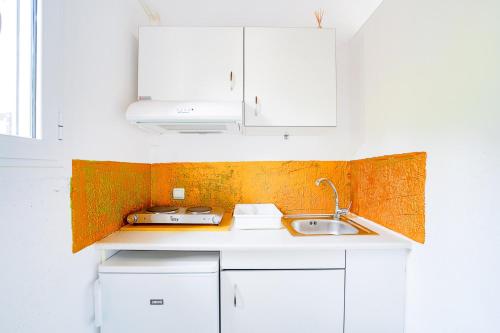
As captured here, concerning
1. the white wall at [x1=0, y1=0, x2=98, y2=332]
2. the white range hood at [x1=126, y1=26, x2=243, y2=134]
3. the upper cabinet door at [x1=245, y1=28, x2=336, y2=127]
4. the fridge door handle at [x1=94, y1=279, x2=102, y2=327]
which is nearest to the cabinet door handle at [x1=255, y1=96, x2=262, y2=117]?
the upper cabinet door at [x1=245, y1=28, x2=336, y2=127]

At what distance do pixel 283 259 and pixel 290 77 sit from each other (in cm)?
113

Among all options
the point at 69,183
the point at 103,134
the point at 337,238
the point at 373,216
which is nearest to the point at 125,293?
the point at 69,183

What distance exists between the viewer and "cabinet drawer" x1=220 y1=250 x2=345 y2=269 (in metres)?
1.28

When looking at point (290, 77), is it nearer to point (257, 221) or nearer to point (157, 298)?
point (257, 221)

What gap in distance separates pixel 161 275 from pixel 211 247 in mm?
291

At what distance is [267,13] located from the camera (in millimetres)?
1976

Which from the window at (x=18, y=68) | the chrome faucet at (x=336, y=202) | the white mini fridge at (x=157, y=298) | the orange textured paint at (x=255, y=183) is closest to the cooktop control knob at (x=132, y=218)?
the white mini fridge at (x=157, y=298)

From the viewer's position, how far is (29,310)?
882 mm

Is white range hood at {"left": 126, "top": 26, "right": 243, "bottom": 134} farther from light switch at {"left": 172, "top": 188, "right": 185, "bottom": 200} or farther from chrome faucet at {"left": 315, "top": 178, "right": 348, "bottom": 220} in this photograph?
chrome faucet at {"left": 315, "top": 178, "right": 348, "bottom": 220}

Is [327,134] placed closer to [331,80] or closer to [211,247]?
[331,80]

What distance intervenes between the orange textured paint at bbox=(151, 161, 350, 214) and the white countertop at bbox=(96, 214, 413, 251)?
56 centimetres

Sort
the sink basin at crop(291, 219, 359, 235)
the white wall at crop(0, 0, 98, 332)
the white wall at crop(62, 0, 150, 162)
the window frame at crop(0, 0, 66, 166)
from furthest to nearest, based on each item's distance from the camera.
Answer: the sink basin at crop(291, 219, 359, 235), the white wall at crop(62, 0, 150, 162), the window frame at crop(0, 0, 66, 166), the white wall at crop(0, 0, 98, 332)

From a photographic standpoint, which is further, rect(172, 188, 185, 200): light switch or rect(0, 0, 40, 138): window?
rect(172, 188, 185, 200): light switch

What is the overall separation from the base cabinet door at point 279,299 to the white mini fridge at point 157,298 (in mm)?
107
